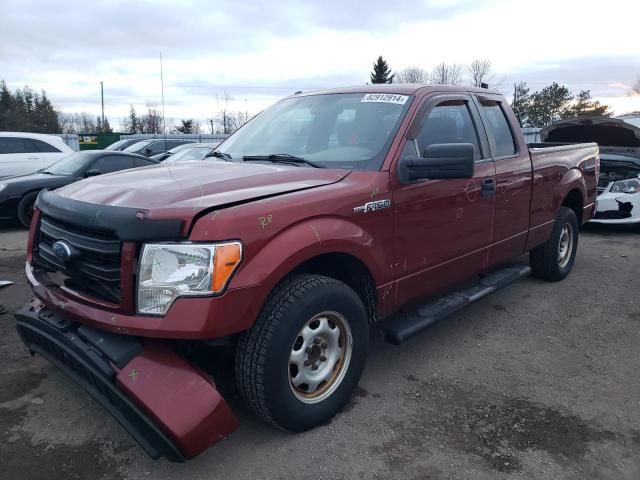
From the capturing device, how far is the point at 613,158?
27.7ft

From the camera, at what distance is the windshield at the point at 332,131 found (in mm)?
3396

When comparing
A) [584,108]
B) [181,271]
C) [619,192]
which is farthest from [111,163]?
[584,108]

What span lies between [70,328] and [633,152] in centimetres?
884

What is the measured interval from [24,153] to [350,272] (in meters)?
10.6

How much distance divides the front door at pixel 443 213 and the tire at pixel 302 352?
59cm

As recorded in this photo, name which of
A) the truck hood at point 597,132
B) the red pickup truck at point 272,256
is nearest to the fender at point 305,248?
the red pickup truck at point 272,256

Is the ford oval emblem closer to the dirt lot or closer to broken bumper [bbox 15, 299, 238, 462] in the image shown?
broken bumper [bbox 15, 299, 238, 462]

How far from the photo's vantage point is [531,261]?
5660mm

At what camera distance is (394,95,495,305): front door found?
337 centimetres

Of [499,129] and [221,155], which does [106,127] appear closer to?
[221,155]

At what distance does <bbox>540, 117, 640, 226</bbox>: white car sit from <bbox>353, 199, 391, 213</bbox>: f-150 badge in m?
6.27

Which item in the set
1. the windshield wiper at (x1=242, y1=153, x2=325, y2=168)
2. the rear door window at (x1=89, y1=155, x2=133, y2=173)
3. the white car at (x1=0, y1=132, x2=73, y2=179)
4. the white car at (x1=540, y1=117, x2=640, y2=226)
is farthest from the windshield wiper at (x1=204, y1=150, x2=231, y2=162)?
the white car at (x1=0, y1=132, x2=73, y2=179)

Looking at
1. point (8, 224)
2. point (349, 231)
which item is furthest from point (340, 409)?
point (8, 224)

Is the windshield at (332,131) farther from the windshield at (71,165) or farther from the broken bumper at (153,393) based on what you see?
the windshield at (71,165)
